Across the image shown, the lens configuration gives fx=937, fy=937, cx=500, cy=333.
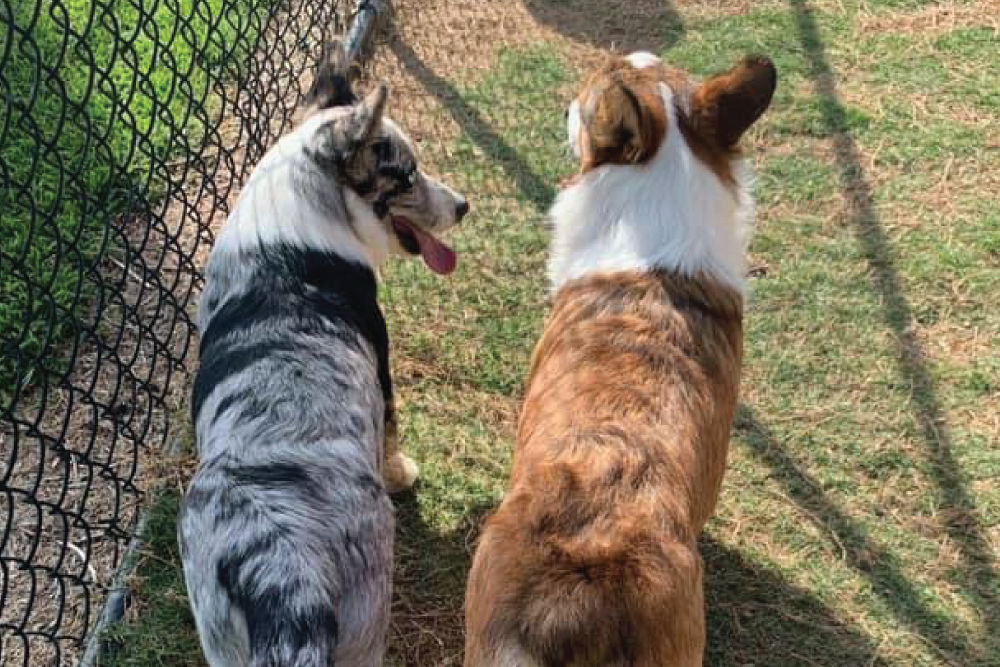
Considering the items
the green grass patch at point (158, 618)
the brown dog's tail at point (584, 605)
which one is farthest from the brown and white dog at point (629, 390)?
the green grass patch at point (158, 618)

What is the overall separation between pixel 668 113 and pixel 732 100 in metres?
0.20

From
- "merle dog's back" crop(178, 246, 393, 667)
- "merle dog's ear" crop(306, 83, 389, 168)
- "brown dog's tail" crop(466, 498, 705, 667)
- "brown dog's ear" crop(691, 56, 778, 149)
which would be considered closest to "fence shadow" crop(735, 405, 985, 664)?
"brown dog's ear" crop(691, 56, 778, 149)

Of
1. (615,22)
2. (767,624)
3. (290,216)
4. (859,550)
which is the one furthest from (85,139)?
(859,550)

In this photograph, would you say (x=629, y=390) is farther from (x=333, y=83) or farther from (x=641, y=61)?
(x=333, y=83)

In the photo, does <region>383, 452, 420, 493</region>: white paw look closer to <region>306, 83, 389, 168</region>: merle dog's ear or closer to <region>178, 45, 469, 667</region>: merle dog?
<region>178, 45, 469, 667</region>: merle dog

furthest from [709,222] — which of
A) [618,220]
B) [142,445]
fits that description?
[142,445]

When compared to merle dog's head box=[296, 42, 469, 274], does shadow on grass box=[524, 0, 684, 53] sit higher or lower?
lower

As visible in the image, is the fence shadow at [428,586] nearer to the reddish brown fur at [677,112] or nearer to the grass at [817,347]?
the grass at [817,347]

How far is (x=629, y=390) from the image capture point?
8.18 ft

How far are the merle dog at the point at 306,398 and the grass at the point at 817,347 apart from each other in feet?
1.82

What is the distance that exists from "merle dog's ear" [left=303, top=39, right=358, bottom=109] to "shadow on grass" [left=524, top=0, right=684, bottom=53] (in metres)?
2.57

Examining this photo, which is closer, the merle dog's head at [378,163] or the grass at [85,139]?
the merle dog's head at [378,163]

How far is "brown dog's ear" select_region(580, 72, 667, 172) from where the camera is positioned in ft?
9.15

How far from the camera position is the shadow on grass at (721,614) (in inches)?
121
